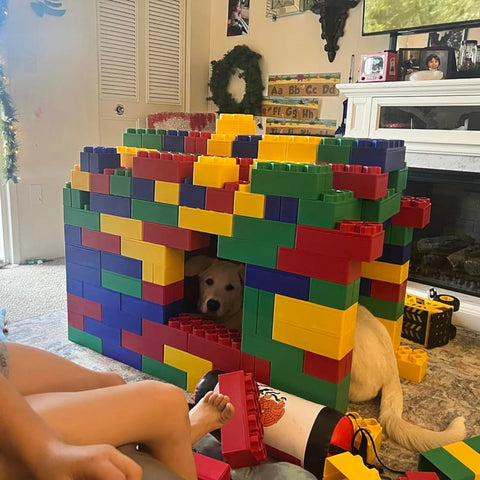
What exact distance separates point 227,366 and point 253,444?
0.29 m

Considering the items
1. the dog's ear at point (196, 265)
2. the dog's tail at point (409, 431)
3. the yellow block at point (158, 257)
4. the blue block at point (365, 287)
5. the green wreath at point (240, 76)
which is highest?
the green wreath at point (240, 76)

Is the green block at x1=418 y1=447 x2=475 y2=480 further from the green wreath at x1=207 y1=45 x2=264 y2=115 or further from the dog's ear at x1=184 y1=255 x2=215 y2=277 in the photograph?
the green wreath at x1=207 y1=45 x2=264 y2=115

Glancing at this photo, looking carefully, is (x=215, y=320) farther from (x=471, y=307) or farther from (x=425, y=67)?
(x=425, y=67)

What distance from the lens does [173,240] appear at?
131cm

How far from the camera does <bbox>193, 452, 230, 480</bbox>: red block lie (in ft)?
2.96

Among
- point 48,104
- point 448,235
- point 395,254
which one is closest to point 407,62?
point 448,235

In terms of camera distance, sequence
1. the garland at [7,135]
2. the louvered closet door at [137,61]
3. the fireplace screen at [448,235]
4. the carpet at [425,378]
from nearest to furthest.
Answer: the carpet at [425,378] < the fireplace screen at [448,235] < the garland at [7,135] < the louvered closet door at [137,61]

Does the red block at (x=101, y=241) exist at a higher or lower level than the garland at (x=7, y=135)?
lower

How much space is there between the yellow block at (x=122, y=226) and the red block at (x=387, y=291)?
745 mm

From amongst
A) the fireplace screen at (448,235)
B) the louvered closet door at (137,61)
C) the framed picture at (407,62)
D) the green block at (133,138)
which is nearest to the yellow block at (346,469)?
the green block at (133,138)

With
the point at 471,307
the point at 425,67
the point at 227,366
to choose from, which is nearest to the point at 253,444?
the point at 227,366

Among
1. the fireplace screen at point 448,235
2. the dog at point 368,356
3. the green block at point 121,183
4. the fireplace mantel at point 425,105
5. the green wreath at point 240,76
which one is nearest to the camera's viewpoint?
the dog at point 368,356

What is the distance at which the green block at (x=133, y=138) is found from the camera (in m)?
1.60

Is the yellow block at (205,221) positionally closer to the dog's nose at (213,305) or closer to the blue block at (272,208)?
the blue block at (272,208)
